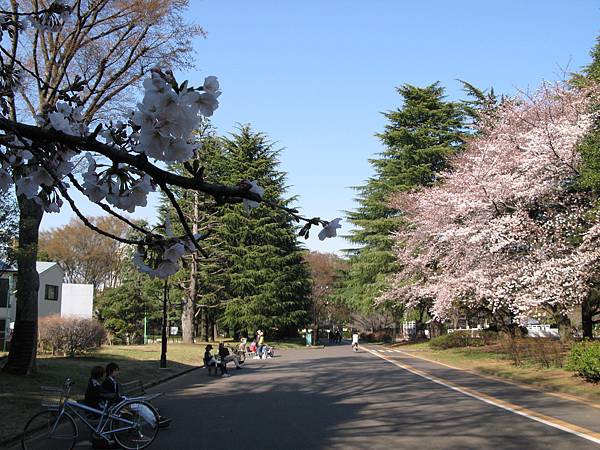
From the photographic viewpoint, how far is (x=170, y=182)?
2.67 metres

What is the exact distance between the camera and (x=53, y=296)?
4569 centimetres

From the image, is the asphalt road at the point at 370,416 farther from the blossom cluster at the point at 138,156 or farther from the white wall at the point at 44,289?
the white wall at the point at 44,289

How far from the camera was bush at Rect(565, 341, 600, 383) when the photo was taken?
15.1 meters

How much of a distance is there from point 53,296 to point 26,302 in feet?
103

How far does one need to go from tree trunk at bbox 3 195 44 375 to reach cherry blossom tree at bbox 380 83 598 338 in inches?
658

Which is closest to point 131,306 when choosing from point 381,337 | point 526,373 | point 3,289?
point 3,289

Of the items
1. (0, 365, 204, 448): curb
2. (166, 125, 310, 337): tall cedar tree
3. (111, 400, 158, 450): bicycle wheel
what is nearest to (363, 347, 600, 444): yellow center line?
(111, 400, 158, 450): bicycle wheel

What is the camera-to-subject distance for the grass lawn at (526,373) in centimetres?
1466

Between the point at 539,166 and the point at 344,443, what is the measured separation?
17.3 meters

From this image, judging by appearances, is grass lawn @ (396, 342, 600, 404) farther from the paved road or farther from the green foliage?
the green foliage

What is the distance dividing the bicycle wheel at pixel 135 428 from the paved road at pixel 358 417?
26 cm

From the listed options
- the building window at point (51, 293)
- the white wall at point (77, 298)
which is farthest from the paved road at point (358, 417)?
the white wall at point (77, 298)

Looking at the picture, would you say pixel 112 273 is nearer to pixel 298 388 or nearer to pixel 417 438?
pixel 298 388

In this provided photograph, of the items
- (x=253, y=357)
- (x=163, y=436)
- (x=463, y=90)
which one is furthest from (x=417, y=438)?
(x=463, y=90)
